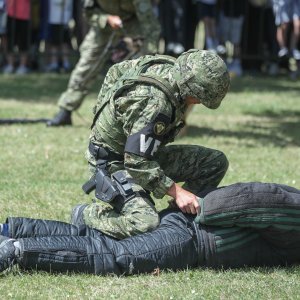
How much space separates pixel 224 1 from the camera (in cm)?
1543

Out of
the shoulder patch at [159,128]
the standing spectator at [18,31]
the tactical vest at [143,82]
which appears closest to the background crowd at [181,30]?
the standing spectator at [18,31]

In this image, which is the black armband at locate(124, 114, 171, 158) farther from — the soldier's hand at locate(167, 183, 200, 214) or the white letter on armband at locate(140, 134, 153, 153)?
the soldier's hand at locate(167, 183, 200, 214)

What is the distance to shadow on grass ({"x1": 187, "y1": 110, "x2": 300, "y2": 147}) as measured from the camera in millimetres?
9523

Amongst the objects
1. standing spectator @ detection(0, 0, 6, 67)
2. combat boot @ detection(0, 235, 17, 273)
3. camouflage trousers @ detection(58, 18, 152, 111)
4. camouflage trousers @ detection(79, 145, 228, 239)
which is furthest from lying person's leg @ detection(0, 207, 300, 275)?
standing spectator @ detection(0, 0, 6, 67)

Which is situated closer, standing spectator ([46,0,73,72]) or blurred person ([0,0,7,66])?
blurred person ([0,0,7,66])

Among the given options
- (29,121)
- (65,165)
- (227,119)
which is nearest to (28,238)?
(65,165)

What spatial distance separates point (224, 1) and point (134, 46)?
6.70 metres

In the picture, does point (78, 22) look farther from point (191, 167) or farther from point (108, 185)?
point (108, 185)

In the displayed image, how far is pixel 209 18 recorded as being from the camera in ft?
49.0

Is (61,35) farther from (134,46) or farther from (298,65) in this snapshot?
(134,46)

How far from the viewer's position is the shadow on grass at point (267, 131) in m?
9.52

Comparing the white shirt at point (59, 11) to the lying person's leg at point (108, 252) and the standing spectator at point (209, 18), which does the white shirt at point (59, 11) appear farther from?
the lying person's leg at point (108, 252)

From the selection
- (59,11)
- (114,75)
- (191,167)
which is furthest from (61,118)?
(59,11)

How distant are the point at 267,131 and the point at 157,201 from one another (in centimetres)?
409
